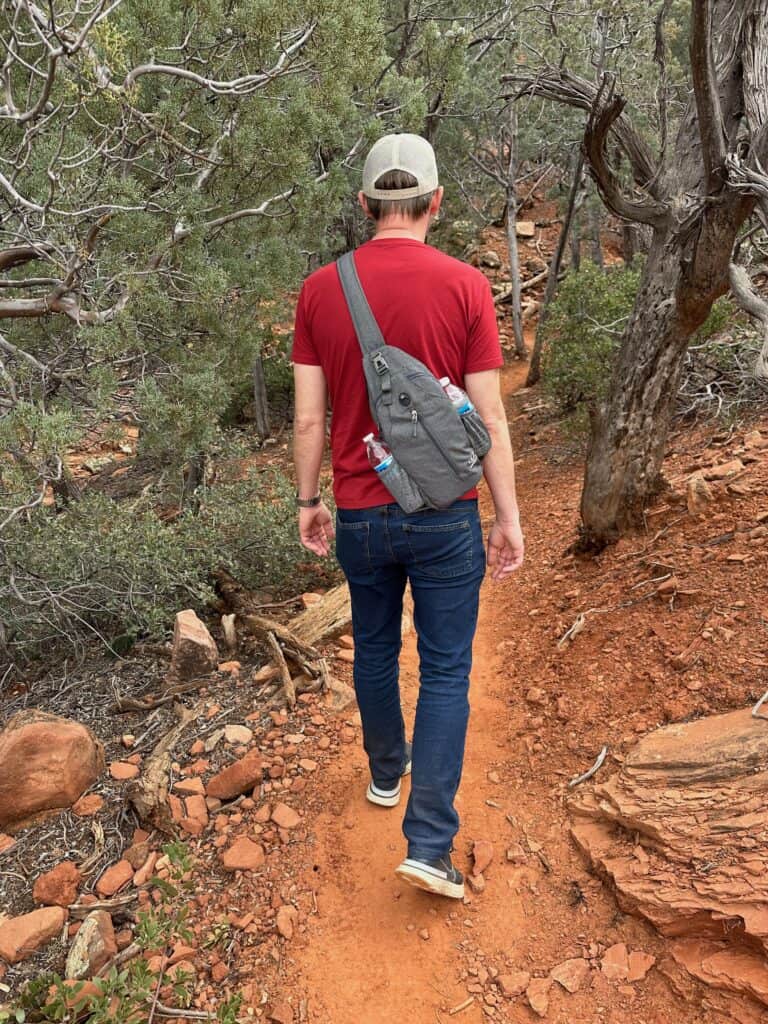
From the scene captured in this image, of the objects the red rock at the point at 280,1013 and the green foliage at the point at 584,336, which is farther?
the green foliage at the point at 584,336

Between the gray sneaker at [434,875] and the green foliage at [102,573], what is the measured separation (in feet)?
6.93

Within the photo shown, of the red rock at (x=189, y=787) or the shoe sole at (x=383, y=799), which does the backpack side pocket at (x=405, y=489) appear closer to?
the shoe sole at (x=383, y=799)

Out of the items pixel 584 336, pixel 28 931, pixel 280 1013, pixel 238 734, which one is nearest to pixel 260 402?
pixel 584 336

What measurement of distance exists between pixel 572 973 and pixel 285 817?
1103 millimetres

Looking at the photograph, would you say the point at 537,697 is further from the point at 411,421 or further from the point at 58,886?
the point at 58,886

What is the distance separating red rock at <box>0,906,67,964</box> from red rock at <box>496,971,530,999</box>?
136 centimetres

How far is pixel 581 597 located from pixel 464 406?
2220mm

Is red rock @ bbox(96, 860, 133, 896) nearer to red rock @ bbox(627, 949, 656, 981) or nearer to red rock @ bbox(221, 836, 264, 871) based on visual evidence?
red rock @ bbox(221, 836, 264, 871)

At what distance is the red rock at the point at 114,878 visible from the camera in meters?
2.37

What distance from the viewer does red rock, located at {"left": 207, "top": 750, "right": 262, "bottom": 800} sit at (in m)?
2.74

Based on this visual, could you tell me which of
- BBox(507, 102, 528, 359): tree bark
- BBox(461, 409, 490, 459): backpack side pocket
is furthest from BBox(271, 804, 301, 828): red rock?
BBox(507, 102, 528, 359): tree bark

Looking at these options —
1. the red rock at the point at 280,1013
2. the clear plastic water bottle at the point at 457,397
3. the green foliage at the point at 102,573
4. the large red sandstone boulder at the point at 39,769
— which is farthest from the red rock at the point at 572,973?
the green foliage at the point at 102,573

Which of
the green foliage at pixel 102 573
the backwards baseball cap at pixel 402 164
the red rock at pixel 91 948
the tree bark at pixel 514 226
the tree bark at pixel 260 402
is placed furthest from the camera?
the tree bark at pixel 514 226

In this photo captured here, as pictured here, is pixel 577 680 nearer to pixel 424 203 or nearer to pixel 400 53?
pixel 424 203
